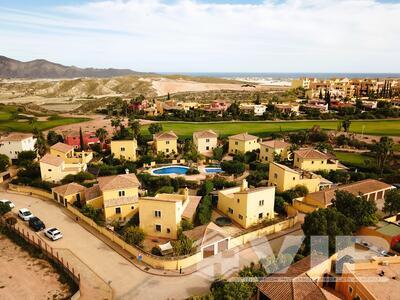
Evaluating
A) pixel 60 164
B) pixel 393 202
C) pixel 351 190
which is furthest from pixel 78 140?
pixel 393 202

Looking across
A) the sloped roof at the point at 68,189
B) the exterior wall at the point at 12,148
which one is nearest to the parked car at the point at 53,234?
the sloped roof at the point at 68,189

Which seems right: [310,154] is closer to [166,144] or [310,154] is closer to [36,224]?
[166,144]

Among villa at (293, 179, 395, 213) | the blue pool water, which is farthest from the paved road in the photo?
the blue pool water

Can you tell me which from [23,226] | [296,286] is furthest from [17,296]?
[296,286]

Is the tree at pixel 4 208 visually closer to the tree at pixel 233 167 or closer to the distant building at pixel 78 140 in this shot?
the distant building at pixel 78 140

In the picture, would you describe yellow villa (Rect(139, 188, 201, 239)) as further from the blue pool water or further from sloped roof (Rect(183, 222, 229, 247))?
the blue pool water

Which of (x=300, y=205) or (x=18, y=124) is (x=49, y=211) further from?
(x=18, y=124)
